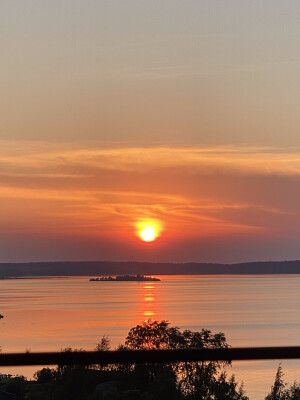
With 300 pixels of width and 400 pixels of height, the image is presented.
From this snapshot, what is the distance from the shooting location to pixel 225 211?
2270 inches

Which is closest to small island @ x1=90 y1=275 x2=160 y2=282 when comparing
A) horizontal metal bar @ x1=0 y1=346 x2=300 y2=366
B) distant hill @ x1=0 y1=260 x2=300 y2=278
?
distant hill @ x1=0 y1=260 x2=300 y2=278

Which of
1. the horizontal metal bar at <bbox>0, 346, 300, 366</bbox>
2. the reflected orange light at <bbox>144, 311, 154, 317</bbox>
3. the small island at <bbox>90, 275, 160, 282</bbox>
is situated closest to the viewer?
the horizontal metal bar at <bbox>0, 346, 300, 366</bbox>

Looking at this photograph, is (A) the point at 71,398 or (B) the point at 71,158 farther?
(B) the point at 71,158

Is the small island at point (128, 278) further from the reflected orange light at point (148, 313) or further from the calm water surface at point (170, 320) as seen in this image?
the reflected orange light at point (148, 313)

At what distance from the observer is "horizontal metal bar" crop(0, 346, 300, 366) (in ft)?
6.94

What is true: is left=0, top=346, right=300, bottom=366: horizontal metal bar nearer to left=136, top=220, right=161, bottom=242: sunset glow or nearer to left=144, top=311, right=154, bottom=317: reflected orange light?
left=144, top=311, right=154, bottom=317: reflected orange light

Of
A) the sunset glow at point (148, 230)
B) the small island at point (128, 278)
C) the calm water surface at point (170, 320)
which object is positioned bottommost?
the calm water surface at point (170, 320)

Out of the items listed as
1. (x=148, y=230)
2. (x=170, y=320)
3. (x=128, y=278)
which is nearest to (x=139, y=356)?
(x=170, y=320)

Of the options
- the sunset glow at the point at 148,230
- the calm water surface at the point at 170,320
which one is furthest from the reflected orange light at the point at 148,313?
the sunset glow at the point at 148,230

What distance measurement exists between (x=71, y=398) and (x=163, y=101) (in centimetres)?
3474

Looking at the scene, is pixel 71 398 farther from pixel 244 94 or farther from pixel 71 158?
pixel 71 158

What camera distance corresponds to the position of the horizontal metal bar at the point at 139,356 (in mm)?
2115

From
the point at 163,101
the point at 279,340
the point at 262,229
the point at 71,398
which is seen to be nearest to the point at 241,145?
the point at 163,101

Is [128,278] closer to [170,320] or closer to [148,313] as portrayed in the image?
[148,313]
